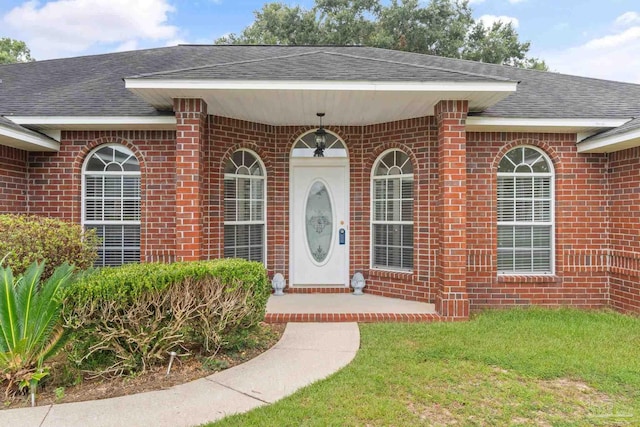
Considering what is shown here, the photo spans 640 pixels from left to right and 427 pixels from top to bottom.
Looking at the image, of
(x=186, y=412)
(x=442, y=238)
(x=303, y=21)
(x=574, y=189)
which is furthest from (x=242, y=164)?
(x=303, y=21)

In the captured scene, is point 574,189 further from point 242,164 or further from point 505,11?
point 505,11

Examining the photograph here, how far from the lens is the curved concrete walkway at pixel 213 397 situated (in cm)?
300

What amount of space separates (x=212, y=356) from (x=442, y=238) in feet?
11.4

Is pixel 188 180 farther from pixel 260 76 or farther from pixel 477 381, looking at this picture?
pixel 477 381

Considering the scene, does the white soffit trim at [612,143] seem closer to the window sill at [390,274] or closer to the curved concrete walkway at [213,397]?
the window sill at [390,274]

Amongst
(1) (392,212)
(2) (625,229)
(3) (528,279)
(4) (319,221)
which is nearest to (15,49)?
(4) (319,221)

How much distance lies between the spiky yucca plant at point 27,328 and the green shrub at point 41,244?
1.93 feet

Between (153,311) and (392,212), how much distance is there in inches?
175

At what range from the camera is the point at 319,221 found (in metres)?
7.39

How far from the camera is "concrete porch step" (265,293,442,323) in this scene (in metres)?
5.63

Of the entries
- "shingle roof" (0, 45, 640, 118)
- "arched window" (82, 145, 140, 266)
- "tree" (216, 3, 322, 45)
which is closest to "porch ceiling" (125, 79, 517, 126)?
"shingle roof" (0, 45, 640, 118)

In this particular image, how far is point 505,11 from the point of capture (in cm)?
2288

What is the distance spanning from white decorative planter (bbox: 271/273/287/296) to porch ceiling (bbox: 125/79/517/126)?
111 inches

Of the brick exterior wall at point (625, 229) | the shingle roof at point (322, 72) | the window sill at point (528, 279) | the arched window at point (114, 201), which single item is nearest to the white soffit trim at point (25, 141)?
the arched window at point (114, 201)
